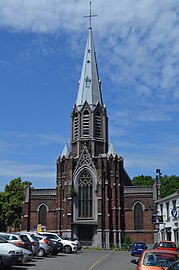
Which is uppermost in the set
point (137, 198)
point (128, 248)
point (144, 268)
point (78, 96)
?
point (78, 96)

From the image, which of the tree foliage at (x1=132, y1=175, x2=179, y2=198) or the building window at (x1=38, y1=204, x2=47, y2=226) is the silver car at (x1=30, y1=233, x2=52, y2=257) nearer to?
the building window at (x1=38, y1=204, x2=47, y2=226)

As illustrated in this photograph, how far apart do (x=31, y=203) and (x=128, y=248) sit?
17241 mm

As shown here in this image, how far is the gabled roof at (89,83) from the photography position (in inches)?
2534

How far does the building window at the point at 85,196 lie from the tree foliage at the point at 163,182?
70.1 ft

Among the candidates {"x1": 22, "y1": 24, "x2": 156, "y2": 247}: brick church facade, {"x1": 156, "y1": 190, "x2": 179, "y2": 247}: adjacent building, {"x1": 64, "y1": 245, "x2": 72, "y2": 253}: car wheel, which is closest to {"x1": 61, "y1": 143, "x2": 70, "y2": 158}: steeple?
{"x1": 22, "y1": 24, "x2": 156, "y2": 247}: brick church facade

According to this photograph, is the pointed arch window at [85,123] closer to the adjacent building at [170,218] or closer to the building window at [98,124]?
the building window at [98,124]

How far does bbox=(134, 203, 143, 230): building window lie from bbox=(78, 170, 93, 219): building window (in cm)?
671

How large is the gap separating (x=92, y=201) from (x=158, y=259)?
1762 inches

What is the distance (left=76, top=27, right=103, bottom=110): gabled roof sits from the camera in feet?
211

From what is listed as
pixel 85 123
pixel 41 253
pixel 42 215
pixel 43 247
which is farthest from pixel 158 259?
pixel 85 123

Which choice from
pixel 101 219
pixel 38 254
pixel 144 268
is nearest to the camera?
pixel 144 268

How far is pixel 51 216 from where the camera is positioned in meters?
57.7

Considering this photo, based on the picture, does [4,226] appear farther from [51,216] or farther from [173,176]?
[173,176]

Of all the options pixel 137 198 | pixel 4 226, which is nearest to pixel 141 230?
pixel 137 198
